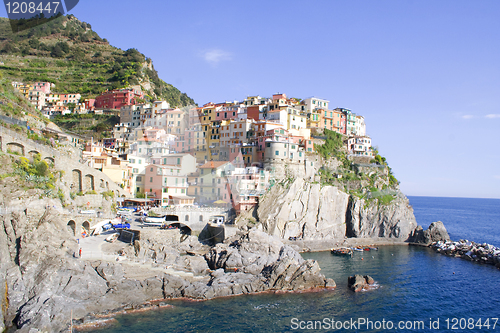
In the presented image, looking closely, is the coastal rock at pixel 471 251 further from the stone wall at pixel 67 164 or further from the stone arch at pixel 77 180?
the stone arch at pixel 77 180

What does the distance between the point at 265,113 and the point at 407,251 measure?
3234cm

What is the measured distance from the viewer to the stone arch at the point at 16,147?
34969mm

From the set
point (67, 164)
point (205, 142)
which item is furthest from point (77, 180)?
point (205, 142)

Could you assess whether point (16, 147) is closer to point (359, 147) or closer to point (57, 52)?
point (359, 147)

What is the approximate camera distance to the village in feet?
168

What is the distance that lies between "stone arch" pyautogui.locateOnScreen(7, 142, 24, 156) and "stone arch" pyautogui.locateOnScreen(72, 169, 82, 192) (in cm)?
621

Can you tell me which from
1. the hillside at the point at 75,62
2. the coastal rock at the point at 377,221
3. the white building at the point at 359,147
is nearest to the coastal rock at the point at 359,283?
the coastal rock at the point at 377,221

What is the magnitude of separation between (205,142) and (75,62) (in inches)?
2765

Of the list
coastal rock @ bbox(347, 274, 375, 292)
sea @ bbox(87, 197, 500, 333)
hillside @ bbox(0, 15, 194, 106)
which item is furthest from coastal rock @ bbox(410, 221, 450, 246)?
hillside @ bbox(0, 15, 194, 106)

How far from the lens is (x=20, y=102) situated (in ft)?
158

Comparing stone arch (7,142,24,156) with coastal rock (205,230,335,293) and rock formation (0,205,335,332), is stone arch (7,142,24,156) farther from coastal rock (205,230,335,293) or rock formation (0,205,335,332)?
coastal rock (205,230,335,293)

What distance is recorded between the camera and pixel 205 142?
2552 inches

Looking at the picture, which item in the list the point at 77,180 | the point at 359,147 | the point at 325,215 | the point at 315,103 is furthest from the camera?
the point at 315,103

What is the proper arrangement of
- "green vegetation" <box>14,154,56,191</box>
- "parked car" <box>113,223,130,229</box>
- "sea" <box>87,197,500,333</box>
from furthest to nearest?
"parked car" <box>113,223,130,229</box> < "green vegetation" <box>14,154,56,191</box> < "sea" <box>87,197,500,333</box>
